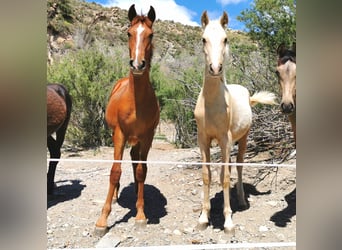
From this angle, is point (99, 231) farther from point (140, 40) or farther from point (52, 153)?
point (140, 40)

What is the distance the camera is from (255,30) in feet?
11.5

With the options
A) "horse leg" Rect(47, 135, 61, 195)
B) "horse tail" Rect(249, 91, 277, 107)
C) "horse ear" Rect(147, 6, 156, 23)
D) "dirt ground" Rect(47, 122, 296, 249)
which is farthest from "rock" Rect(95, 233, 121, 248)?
"horse tail" Rect(249, 91, 277, 107)

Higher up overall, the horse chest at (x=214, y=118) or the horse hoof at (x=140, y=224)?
the horse chest at (x=214, y=118)

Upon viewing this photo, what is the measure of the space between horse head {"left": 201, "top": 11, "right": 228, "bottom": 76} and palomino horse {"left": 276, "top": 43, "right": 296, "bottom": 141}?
0.35 metres

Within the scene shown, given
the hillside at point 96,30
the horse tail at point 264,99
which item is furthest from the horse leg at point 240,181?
the hillside at point 96,30

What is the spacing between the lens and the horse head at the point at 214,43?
1242 mm

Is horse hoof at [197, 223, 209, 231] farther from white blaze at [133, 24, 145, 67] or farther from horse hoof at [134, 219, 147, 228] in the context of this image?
white blaze at [133, 24, 145, 67]

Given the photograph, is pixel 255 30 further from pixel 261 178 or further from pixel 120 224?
pixel 120 224

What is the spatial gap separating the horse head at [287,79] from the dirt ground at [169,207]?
0.65 metres

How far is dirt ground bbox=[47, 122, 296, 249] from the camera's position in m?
1.53

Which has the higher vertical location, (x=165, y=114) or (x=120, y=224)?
(x=165, y=114)

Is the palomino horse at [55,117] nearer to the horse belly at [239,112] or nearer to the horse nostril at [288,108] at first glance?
→ the horse belly at [239,112]
